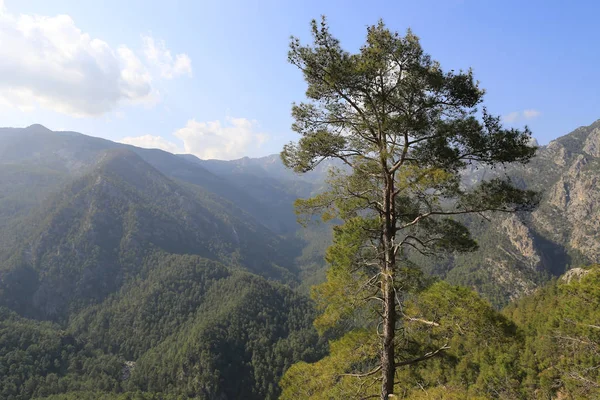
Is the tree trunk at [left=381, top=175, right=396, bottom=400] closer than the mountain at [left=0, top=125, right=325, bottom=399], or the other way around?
the tree trunk at [left=381, top=175, right=396, bottom=400]

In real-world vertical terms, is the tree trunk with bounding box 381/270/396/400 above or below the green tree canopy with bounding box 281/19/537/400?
below

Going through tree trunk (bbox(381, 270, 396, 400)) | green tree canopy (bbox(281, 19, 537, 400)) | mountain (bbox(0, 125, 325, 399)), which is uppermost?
green tree canopy (bbox(281, 19, 537, 400))

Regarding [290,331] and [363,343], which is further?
[290,331]

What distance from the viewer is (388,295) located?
29.0 feet

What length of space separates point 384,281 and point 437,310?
1.55 metres

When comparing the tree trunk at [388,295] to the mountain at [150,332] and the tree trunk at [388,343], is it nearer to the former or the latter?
the tree trunk at [388,343]

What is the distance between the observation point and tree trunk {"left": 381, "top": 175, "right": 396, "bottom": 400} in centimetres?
853

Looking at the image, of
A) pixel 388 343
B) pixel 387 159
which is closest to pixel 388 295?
pixel 388 343

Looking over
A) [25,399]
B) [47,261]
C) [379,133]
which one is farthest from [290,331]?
[47,261]

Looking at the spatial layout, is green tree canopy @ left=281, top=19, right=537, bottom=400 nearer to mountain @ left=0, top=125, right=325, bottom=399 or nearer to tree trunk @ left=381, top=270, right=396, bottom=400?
tree trunk @ left=381, top=270, right=396, bottom=400

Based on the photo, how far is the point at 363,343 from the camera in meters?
9.89

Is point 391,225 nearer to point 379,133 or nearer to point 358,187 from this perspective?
point 358,187

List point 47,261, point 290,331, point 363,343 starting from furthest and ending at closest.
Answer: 1. point 47,261
2. point 290,331
3. point 363,343

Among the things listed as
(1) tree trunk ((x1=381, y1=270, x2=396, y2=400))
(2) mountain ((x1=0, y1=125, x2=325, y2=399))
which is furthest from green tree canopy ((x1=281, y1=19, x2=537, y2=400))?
(2) mountain ((x1=0, y1=125, x2=325, y2=399))
